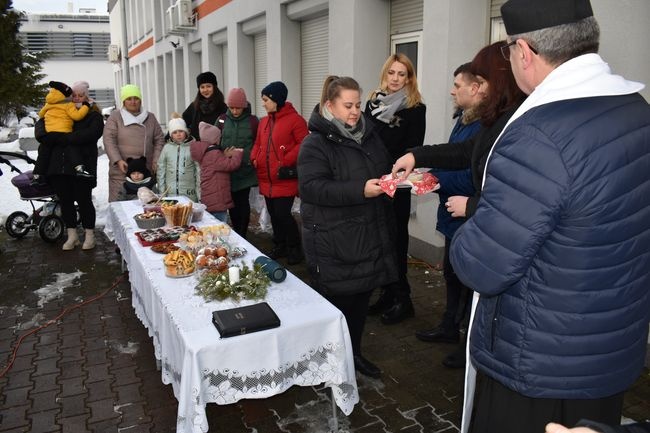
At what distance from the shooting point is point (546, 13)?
1604 mm

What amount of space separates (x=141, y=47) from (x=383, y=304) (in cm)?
2272

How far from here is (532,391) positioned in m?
1.76

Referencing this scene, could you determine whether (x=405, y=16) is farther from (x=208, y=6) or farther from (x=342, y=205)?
(x=208, y=6)

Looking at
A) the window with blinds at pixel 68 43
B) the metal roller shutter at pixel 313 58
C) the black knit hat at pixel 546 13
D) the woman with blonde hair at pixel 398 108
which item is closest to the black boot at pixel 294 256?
the woman with blonde hair at pixel 398 108

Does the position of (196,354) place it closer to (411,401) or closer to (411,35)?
(411,401)

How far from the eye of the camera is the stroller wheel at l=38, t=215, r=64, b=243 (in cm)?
722

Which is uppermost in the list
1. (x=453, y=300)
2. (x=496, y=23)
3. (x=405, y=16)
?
(x=405, y=16)

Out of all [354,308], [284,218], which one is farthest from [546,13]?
[284,218]

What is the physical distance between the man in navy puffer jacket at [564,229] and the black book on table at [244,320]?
48.1 inches

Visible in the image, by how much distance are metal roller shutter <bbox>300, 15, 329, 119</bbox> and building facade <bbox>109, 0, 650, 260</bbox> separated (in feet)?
0.05

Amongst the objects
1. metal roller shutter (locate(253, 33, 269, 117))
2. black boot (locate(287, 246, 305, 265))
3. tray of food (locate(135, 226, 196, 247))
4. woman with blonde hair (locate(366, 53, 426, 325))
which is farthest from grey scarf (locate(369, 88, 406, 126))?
metal roller shutter (locate(253, 33, 269, 117))

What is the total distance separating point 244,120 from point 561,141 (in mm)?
5380

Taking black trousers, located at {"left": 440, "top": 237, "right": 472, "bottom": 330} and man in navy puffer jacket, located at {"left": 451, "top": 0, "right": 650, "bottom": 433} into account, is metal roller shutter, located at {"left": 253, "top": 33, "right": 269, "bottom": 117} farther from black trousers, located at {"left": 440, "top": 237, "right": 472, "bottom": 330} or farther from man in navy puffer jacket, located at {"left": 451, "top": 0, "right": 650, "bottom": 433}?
man in navy puffer jacket, located at {"left": 451, "top": 0, "right": 650, "bottom": 433}

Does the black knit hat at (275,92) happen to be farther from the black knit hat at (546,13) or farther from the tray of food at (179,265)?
the black knit hat at (546,13)
